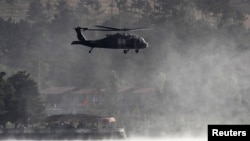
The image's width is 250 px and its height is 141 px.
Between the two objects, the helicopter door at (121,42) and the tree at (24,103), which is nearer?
the helicopter door at (121,42)

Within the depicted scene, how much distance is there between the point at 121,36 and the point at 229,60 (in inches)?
3727

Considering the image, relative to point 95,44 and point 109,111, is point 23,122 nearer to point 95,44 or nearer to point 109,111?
point 109,111

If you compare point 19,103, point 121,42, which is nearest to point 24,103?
point 19,103

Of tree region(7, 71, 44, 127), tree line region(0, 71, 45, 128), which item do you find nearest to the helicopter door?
tree line region(0, 71, 45, 128)

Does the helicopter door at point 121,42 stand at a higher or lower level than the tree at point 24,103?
higher

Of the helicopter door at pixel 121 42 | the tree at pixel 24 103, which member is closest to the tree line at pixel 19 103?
the tree at pixel 24 103

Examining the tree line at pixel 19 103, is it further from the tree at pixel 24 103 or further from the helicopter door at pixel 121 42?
the helicopter door at pixel 121 42

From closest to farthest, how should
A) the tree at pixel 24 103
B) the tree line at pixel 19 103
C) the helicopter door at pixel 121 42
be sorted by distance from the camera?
the helicopter door at pixel 121 42
the tree line at pixel 19 103
the tree at pixel 24 103

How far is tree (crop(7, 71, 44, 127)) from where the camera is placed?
149 m

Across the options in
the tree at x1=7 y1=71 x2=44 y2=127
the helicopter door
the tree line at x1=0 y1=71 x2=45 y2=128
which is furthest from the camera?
the tree at x1=7 y1=71 x2=44 y2=127

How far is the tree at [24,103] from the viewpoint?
149 m

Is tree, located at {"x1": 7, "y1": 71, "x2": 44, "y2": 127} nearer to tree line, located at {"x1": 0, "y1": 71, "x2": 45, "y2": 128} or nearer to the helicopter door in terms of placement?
tree line, located at {"x1": 0, "y1": 71, "x2": 45, "y2": 128}

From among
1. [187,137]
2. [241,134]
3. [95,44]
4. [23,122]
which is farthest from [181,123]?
[241,134]

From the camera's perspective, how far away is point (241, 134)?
61625 mm
